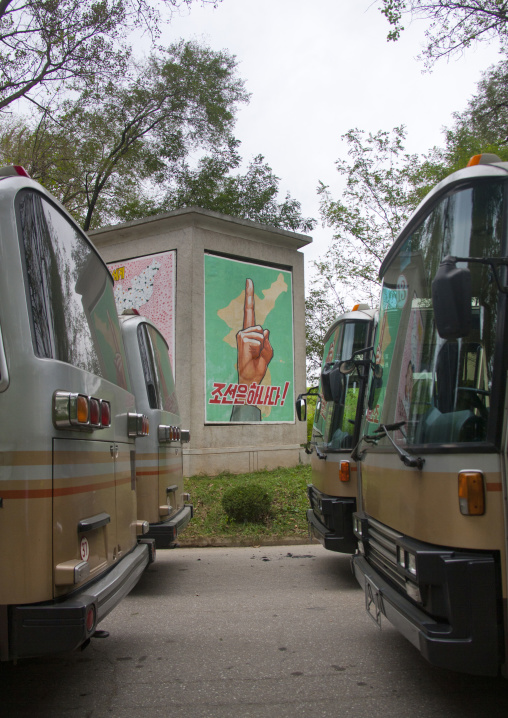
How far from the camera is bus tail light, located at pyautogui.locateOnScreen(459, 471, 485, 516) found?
9.21ft

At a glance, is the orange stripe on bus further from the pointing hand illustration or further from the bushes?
the pointing hand illustration

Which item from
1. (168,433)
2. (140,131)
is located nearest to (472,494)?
(168,433)

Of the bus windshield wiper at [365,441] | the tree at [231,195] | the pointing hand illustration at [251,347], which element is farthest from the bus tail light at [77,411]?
the tree at [231,195]

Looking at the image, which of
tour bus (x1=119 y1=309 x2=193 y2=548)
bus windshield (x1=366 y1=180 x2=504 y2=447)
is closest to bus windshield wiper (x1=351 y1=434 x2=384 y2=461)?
bus windshield (x1=366 y1=180 x2=504 y2=447)

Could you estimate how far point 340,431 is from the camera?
6586 mm

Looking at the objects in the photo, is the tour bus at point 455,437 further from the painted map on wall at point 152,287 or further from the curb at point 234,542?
the painted map on wall at point 152,287

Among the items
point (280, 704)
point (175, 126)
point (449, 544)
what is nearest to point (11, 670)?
point (280, 704)

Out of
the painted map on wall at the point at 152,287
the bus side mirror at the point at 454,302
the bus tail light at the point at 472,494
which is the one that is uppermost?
the painted map on wall at the point at 152,287

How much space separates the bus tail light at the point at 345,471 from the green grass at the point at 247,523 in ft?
11.9

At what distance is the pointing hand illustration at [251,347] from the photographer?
14.6 m

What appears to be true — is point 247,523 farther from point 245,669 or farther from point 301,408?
point 245,669

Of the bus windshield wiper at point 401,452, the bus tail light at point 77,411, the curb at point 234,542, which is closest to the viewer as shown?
the bus tail light at point 77,411

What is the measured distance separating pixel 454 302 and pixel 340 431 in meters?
3.91

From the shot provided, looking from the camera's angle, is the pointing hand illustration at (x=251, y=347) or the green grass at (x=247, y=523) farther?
the pointing hand illustration at (x=251, y=347)
